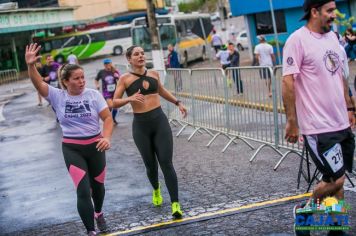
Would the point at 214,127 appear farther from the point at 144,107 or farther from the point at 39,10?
the point at 39,10

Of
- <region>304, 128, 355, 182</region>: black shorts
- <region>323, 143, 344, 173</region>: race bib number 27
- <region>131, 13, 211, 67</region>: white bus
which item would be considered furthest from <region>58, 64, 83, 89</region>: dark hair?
<region>131, 13, 211, 67</region>: white bus

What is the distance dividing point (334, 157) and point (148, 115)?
2.45 metres

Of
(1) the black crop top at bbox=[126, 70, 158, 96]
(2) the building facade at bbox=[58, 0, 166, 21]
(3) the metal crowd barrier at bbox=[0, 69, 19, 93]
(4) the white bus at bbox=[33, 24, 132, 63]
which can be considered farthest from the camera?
(2) the building facade at bbox=[58, 0, 166, 21]

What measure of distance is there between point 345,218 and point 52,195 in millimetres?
4239

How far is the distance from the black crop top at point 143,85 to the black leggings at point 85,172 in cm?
103

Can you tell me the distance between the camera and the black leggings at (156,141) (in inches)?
245

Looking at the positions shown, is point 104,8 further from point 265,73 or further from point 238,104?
point 265,73

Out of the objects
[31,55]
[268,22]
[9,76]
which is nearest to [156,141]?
[31,55]

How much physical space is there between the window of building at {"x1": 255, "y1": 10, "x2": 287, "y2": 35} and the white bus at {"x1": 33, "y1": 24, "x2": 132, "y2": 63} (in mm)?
26081

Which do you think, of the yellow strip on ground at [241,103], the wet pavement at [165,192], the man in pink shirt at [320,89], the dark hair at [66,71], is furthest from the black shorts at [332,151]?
the yellow strip on ground at [241,103]

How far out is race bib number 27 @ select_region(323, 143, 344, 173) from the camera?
452 centimetres

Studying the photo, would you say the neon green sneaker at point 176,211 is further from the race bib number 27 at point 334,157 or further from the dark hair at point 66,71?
the race bib number 27 at point 334,157

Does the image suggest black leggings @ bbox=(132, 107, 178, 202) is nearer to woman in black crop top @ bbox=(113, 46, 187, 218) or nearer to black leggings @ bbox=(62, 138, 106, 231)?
woman in black crop top @ bbox=(113, 46, 187, 218)

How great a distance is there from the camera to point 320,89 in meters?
4.53
